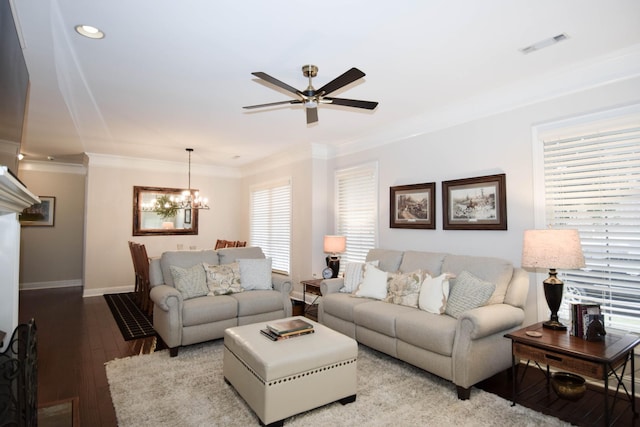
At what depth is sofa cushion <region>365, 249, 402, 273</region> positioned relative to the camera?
4289 mm

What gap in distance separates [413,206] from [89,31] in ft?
12.2

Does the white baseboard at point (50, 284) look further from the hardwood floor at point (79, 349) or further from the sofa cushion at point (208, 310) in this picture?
the sofa cushion at point (208, 310)

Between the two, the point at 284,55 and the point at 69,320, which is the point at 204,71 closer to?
the point at 284,55

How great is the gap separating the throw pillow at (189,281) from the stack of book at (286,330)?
139cm

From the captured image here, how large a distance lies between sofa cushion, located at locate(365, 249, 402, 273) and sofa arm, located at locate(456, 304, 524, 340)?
129 centimetres

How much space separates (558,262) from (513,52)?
5.60ft

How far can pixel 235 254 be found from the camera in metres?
4.78

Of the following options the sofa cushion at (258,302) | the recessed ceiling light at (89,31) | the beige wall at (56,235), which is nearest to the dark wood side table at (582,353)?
the sofa cushion at (258,302)

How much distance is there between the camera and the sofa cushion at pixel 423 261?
3.84 metres

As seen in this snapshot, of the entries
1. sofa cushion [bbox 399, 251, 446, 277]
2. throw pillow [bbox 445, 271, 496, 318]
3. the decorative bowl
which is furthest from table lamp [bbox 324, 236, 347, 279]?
the decorative bowl

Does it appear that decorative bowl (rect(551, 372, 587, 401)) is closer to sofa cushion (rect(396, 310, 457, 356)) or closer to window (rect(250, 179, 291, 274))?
sofa cushion (rect(396, 310, 457, 356))

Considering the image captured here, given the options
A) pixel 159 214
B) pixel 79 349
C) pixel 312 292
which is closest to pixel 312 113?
pixel 312 292

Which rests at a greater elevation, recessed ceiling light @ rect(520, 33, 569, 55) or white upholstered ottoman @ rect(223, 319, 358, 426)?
recessed ceiling light @ rect(520, 33, 569, 55)

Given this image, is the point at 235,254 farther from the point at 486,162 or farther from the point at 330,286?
the point at 486,162
